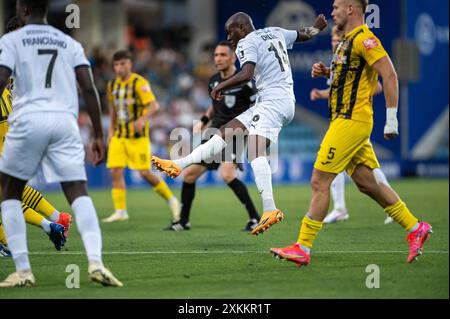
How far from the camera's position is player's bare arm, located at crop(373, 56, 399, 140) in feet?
23.5

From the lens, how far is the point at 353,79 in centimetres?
745

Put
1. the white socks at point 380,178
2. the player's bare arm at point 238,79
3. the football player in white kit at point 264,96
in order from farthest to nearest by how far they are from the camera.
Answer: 1. the football player in white kit at point 264,96
2. the player's bare arm at point 238,79
3. the white socks at point 380,178

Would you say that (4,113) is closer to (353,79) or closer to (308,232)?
(308,232)

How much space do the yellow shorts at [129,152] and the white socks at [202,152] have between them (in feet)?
12.7

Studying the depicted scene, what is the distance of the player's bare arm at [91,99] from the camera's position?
647cm

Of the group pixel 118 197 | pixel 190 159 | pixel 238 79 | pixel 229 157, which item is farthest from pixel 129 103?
pixel 238 79

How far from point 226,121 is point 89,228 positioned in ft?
15.9

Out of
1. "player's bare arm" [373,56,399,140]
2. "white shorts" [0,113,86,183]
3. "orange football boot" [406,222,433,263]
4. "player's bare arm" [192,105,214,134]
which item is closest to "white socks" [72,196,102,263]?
"white shorts" [0,113,86,183]

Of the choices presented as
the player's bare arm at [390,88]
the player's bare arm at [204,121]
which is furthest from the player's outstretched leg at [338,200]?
the player's bare arm at [390,88]

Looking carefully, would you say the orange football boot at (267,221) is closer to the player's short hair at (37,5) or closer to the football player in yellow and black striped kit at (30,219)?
the football player in yellow and black striped kit at (30,219)

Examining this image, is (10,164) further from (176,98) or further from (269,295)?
(176,98)

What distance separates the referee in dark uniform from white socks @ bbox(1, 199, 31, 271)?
4391mm

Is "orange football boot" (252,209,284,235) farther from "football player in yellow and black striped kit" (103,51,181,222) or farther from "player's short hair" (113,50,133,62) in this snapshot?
"player's short hair" (113,50,133,62)

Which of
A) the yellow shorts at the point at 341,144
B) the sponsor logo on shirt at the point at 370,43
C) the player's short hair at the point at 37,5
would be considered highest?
the player's short hair at the point at 37,5
